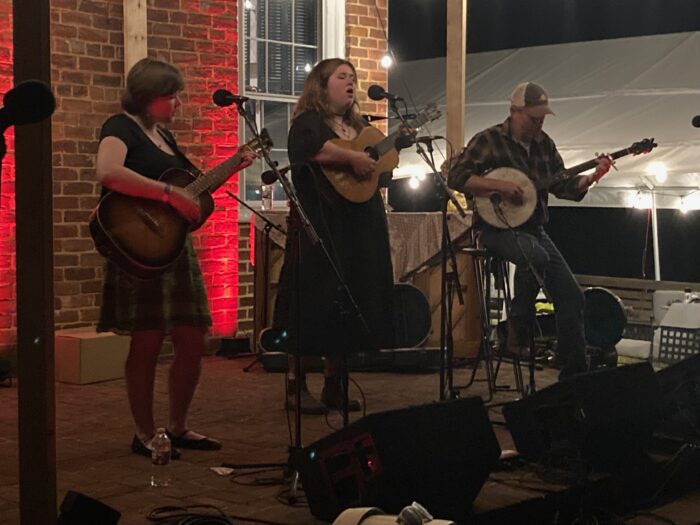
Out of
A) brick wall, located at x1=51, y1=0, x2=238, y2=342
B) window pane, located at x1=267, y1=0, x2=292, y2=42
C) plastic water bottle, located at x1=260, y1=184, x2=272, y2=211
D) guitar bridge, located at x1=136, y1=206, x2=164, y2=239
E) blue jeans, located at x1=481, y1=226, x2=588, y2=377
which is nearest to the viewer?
guitar bridge, located at x1=136, y1=206, x2=164, y2=239

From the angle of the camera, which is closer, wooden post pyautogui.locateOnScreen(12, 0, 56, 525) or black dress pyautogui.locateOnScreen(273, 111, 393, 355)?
wooden post pyautogui.locateOnScreen(12, 0, 56, 525)

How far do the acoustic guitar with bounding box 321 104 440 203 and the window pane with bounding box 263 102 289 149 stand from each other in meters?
3.75

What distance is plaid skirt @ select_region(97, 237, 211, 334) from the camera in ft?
16.0

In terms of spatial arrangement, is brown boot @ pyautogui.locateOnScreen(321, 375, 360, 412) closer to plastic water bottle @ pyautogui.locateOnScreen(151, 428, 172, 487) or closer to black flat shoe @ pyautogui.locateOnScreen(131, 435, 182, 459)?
black flat shoe @ pyautogui.locateOnScreen(131, 435, 182, 459)

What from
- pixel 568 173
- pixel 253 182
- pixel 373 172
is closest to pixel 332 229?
pixel 373 172

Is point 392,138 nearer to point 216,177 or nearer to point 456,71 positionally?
point 216,177

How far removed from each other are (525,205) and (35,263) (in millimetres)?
3669

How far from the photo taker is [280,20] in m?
9.37

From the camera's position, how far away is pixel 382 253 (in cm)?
590

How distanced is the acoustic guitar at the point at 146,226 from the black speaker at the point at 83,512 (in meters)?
1.57

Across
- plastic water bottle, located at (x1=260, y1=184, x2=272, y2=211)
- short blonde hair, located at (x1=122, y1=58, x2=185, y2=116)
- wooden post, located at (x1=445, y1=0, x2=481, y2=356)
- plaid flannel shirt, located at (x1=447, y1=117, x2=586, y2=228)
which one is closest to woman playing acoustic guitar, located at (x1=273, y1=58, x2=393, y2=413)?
plaid flannel shirt, located at (x1=447, y1=117, x2=586, y2=228)

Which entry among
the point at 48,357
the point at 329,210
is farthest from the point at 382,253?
the point at 48,357

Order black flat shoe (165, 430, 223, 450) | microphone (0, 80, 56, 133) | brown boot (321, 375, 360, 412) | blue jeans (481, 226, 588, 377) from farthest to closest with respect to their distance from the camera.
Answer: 1. blue jeans (481, 226, 588, 377)
2. brown boot (321, 375, 360, 412)
3. black flat shoe (165, 430, 223, 450)
4. microphone (0, 80, 56, 133)

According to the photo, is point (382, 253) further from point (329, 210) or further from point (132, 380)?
point (132, 380)
